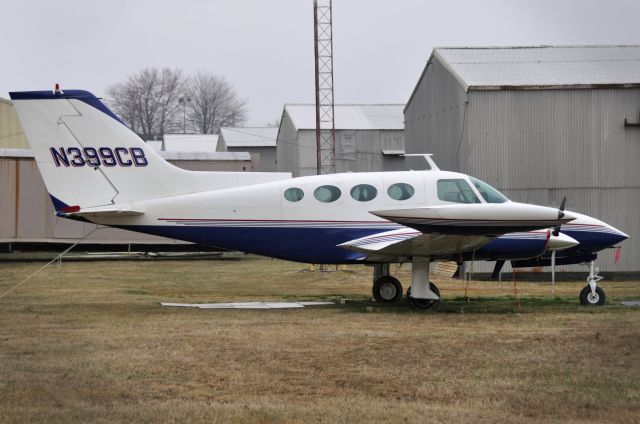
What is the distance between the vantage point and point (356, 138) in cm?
5228

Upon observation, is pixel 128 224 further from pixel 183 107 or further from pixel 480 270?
pixel 183 107

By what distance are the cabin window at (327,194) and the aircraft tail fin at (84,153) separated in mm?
2801

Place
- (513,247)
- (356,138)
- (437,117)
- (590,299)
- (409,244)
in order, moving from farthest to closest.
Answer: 1. (356,138)
2. (437,117)
3. (590,299)
4. (513,247)
5. (409,244)

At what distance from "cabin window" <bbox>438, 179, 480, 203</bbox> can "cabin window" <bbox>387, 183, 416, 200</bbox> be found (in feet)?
1.85

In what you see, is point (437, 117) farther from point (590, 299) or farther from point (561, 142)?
point (590, 299)

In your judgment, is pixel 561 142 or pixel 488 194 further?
pixel 561 142

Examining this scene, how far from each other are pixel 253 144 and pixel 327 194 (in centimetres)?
5315

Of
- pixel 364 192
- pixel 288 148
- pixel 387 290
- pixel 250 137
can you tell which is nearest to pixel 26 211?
pixel 387 290

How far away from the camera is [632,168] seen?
29.9m

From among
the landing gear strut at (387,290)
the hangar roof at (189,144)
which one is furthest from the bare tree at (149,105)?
the landing gear strut at (387,290)

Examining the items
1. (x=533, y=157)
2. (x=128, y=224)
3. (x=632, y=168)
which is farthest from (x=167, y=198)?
(x=632, y=168)

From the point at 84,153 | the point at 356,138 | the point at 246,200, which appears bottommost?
the point at 246,200

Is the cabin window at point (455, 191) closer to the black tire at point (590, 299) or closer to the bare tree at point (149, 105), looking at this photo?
the black tire at point (590, 299)

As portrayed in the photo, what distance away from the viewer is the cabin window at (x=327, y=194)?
1831 cm
